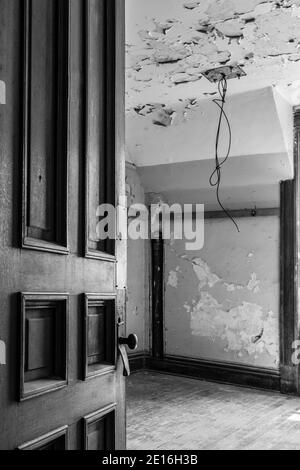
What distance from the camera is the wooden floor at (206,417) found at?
2.74 meters

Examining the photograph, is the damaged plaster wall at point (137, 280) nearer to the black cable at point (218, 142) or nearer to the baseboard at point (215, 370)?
the baseboard at point (215, 370)

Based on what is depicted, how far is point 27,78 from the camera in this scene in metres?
1.01

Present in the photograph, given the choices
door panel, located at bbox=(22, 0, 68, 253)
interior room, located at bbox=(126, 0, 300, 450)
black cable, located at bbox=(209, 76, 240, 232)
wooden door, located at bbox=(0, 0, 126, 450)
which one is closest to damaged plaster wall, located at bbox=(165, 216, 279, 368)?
interior room, located at bbox=(126, 0, 300, 450)

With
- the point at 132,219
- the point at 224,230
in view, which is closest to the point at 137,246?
the point at 132,219

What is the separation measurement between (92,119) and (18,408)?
2.47ft

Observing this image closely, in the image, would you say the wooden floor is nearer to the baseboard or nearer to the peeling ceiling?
the baseboard

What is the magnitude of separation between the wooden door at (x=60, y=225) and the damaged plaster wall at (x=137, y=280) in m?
3.24

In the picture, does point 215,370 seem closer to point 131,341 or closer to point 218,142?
point 218,142

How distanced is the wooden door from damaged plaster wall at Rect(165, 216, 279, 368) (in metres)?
2.97

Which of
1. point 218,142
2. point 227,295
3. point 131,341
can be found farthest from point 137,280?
point 131,341

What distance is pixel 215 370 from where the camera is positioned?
14.4 ft

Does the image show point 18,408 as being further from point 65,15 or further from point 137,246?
point 137,246

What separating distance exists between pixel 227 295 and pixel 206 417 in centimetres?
139

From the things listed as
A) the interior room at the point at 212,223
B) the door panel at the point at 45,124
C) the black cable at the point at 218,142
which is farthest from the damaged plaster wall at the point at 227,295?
the door panel at the point at 45,124
